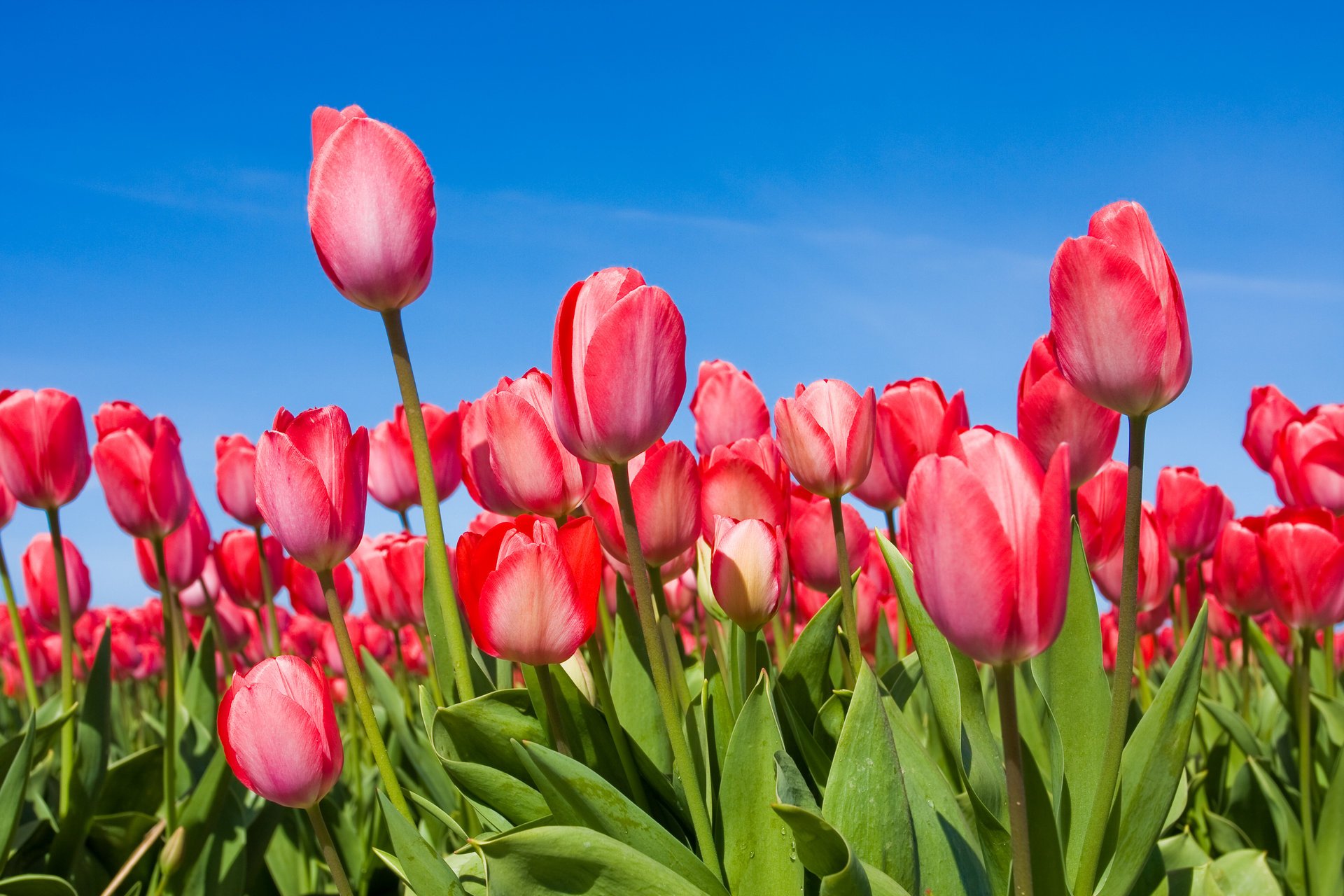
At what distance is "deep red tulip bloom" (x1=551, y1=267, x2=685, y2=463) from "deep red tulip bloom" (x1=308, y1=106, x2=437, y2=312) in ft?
0.93

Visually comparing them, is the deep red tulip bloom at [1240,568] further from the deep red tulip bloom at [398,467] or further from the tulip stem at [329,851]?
the tulip stem at [329,851]

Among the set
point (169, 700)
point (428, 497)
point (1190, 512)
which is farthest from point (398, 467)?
point (1190, 512)

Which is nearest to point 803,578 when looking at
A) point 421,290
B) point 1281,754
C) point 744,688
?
point 744,688

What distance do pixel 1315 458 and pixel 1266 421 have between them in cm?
30

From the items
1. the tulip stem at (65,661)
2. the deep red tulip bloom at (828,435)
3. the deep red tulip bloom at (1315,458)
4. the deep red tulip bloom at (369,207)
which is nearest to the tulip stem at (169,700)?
the tulip stem at (65,661)

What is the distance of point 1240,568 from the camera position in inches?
96.2

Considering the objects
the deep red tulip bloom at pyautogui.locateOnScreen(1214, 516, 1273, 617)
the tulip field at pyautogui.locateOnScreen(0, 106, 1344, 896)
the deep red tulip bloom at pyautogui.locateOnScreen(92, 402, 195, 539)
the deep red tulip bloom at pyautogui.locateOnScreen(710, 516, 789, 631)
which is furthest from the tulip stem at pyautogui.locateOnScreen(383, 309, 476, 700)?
the deep red tulip bloom at pyautogui.locateOnScreen(1214, 516, 1273, 617)

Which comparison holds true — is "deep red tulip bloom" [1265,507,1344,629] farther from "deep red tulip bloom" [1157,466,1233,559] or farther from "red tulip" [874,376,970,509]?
"red tulip" [874,376,970,509]

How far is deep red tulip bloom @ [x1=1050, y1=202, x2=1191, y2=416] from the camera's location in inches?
44.2

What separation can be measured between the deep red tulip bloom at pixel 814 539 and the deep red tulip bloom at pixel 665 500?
1.86 ft

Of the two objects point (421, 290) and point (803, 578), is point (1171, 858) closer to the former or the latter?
point (803, 578)

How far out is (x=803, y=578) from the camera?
2084 millimetres

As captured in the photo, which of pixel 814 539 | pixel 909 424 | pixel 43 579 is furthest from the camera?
pixel 43 579

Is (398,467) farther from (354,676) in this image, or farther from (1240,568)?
(1240,568)
